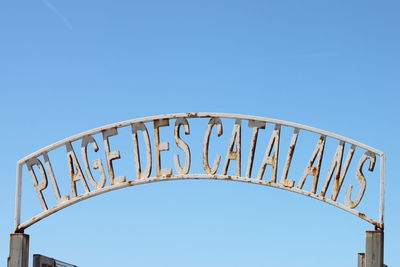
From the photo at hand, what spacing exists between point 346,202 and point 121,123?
3.60 m

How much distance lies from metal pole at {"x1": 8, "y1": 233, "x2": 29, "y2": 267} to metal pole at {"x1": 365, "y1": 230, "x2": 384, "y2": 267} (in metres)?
5.18

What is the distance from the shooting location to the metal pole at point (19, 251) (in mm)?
15320

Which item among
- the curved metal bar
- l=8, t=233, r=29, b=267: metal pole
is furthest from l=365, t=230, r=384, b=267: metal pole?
l=8, t=233, r=29, b=267: metal pole

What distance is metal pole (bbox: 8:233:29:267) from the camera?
15.3 meters

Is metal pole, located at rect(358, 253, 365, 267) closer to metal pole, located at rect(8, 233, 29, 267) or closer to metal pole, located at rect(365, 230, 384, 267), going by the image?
metal pole, located at rect(365, 230, 384, 267)

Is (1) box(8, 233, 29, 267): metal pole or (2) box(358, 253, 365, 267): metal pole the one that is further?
(1) box(8, 233, 29, 267): metal pole

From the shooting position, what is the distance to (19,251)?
15.4m

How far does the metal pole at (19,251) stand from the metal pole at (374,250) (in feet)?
17.0

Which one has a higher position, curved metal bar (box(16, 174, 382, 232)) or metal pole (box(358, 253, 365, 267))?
curved metal bar (box(16, 174, 382, 232))

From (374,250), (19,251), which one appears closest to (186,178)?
(19,251)

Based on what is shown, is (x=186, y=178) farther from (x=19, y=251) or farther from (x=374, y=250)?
(x=374, y=250)

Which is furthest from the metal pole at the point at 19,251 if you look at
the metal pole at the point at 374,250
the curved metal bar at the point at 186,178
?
the metal pole at the point at 374,250

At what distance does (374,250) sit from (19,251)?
17.6 ft

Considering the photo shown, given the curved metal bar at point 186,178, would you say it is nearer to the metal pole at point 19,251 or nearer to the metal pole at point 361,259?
the metal pole at point 19,251
